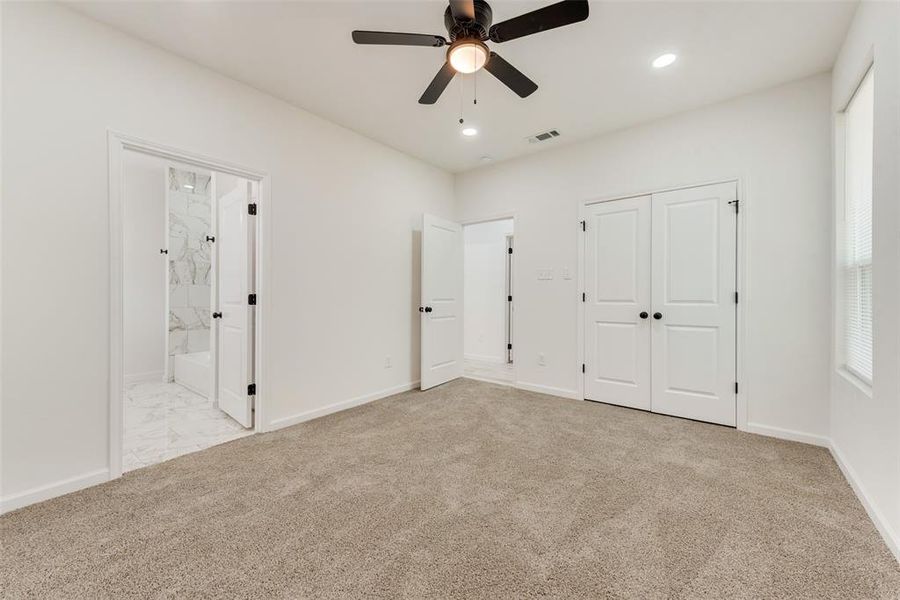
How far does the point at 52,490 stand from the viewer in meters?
1.99

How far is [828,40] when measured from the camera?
2.32 metres

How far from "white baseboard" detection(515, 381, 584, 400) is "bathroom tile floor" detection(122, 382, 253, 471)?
2783 millimetres

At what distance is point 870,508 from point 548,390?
7.98ft

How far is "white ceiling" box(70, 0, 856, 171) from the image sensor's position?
6.82 feet

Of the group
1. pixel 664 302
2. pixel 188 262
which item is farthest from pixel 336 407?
pixel 188 262

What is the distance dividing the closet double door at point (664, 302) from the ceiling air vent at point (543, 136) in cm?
85

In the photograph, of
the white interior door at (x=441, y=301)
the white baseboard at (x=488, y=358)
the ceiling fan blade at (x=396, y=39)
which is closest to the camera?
the ceiling fan blade at (x=396, y=39)

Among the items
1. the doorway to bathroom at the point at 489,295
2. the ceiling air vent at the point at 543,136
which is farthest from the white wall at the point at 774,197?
the doorway to bathroom at the point at 489,295

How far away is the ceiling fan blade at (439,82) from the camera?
6.73 ft

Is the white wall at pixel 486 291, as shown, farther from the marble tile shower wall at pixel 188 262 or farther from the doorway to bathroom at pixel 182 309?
the marble tile shower wall at pixel 188 262

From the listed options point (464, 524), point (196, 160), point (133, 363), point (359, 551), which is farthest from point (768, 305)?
point (133, 363)

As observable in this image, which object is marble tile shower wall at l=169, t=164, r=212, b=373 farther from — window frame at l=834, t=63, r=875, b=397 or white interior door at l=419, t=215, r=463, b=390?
window frame at l=834, t=63, r=875, b=397

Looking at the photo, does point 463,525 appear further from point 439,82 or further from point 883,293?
point 439,82

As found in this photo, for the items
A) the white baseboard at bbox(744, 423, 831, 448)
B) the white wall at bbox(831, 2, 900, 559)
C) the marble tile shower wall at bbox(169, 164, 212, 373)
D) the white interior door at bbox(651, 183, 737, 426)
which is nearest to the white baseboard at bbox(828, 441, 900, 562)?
the white wall at bbox(831, 2, 900, 559)
